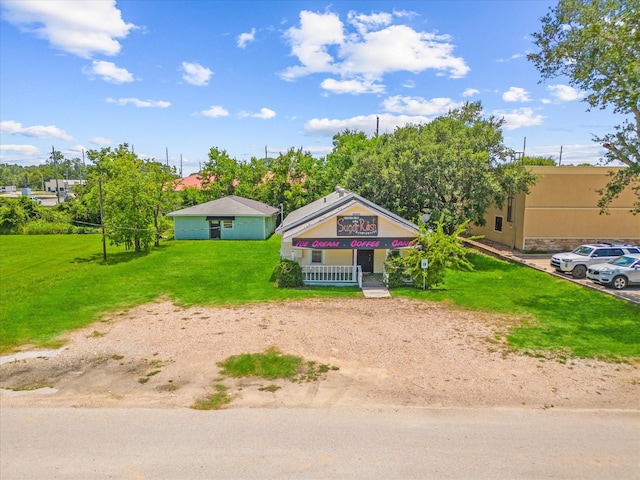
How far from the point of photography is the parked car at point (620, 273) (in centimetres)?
1981

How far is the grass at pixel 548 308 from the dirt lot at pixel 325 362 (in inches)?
39.1

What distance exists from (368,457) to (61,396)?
7.84 metres

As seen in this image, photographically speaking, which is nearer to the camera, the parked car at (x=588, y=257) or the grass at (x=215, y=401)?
the grass at (x=215, y=401)

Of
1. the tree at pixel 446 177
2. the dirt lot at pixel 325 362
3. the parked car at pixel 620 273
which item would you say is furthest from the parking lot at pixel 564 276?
the dirt lot at pixel 325 362

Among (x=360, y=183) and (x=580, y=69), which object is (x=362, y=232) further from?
(x=580, y=69)

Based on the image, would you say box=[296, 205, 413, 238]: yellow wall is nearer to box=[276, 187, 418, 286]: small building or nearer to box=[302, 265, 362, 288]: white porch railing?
box=[276, 187, 418, 286]: small building

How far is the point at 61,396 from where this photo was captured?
9.95 metres

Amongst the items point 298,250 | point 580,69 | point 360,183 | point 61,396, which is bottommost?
point 61,396

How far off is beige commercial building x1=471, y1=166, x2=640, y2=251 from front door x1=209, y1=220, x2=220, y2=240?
27178mm

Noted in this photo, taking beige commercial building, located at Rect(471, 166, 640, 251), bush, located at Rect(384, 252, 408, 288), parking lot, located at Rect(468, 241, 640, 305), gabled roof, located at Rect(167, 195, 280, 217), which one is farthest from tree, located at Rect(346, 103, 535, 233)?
gabled roof, located at Rect(167, 195, 280, 217)

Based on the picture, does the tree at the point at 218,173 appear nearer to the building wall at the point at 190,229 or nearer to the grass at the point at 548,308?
the building wall at the point at 190,229

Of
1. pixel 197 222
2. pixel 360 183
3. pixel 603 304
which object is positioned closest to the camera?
pixel 603 304

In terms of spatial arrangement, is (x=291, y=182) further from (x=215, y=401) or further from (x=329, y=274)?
(x=215, y=401)

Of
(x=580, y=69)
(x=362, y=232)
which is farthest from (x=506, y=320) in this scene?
(x=580, y=69)
